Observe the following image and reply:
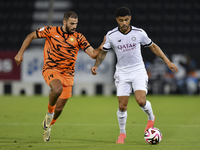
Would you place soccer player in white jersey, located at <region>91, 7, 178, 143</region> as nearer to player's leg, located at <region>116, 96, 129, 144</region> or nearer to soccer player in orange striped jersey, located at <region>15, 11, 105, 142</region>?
player's leg, located at <region>116, 96, 129, 144</region>

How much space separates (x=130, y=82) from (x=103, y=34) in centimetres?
1330

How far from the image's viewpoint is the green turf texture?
611 centimetres

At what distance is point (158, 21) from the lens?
67.4 feet

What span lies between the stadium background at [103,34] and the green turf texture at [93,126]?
1.95 m

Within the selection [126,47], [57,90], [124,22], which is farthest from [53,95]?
[124,22]

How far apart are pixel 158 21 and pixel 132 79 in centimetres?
1444

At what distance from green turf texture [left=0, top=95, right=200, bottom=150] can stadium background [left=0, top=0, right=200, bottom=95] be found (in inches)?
77.0

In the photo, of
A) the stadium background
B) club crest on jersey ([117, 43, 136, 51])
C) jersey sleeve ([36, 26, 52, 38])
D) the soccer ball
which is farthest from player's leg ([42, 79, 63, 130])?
the stadium background

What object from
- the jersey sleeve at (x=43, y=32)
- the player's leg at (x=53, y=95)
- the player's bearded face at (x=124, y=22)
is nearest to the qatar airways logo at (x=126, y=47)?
the player's bearded face at (x=124, y=22)

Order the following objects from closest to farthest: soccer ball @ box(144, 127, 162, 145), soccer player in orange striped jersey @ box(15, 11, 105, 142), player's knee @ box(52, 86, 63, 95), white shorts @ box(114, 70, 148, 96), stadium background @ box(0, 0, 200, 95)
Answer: soccer ball @ box(144, 127, 162, 145) → player's knee @ box(52, 86, 63, 95) → white shorts @ box(114, 70, 148, 96) → soccer player in orange striped jersey @ box(15, 11, 105, 142) → stadium background @ box(0, 0, 200, 95)

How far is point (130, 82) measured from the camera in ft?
21.7

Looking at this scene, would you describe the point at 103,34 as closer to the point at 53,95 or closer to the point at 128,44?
the point at 128,44

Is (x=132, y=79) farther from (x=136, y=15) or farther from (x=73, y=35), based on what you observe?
(x=136, y=15)

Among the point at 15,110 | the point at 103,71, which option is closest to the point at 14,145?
the point at 15,110
